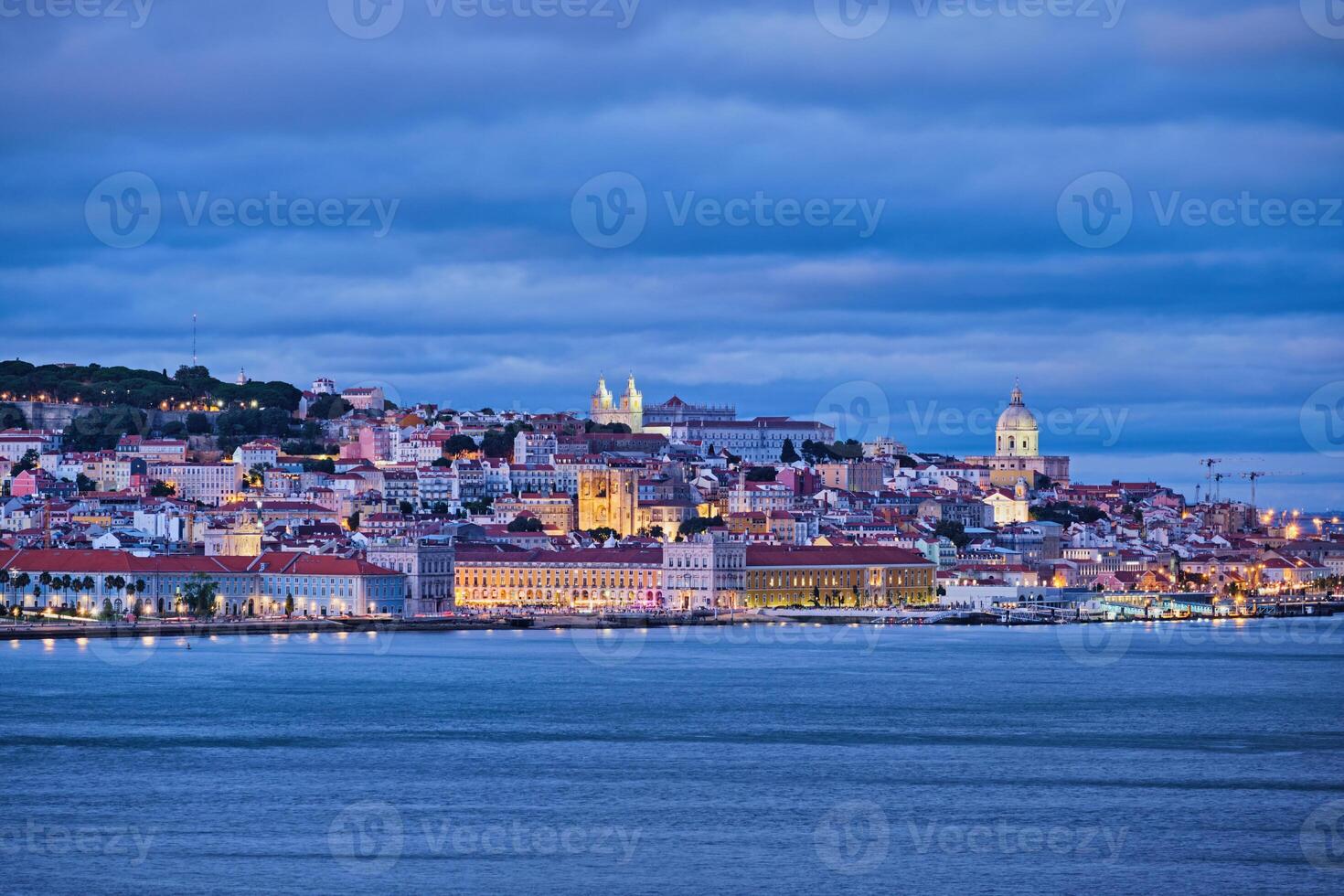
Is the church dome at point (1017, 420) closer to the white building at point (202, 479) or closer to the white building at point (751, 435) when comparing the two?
the white building at point (751, 435)

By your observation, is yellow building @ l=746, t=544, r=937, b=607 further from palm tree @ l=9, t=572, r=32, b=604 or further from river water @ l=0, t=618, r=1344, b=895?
river water @ l=0, t=618, r=1344, b=895

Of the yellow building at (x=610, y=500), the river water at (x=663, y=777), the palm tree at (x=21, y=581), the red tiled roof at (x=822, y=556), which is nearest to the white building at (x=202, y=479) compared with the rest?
the yellow building at (x=610, y=500)

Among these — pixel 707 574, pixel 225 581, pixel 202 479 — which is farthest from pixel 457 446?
pixel 225 581

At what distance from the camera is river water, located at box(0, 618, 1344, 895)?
15133 millimetres

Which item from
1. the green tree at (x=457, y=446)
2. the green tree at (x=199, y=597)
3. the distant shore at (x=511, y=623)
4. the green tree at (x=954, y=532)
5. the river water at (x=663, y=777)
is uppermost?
the green tree at (x=457, y=446)

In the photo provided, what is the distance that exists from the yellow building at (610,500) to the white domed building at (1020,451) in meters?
23.8

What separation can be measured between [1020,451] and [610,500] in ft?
87.9

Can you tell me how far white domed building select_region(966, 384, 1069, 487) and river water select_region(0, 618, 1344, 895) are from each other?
49.3 meters

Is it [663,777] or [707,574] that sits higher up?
[707,574]

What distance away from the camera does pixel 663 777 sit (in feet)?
62.7

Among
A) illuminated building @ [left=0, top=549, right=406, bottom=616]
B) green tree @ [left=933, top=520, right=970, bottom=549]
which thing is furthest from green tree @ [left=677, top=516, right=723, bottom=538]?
illuminated building @ [left=0, top=549, right=406, bottom=616]

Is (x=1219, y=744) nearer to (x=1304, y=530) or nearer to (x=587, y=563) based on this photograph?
(x=587, y=563)

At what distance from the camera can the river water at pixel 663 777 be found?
49.6 feet

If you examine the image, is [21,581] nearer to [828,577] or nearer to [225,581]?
[225,581]
